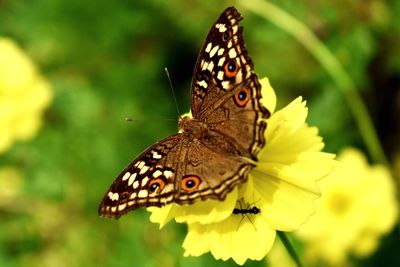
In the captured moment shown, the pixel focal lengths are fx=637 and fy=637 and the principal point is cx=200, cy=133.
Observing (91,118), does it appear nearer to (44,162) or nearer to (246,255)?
(44,162)

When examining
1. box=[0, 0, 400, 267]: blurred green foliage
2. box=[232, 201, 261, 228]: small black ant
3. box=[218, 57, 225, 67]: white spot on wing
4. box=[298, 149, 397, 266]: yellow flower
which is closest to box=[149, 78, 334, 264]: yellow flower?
box=[232, 201, 261, 228]: small black ant

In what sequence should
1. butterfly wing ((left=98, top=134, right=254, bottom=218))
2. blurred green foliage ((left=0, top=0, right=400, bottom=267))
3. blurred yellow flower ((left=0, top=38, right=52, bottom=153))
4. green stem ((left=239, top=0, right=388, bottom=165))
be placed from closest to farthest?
butterfly wing ((left=98, top=134, right=254, bottom=218)) → green stem ((left=239, top=0, right=388, bottom=165)) → blurred green foliage ((left=0, top=0, right=400, bottom=267)) → blurred yellow flower ((left=0, top=38, right=52, bottom=153))

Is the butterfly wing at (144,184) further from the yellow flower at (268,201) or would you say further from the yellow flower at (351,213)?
the yellow flower at (351,213)

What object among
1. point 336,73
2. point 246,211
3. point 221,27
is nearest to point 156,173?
point 246,211

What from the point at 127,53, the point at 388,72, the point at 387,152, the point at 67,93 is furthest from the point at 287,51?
the point at 67,93

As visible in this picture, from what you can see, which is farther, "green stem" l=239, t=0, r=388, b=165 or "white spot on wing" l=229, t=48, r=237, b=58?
"green stem" l=239, t=0, r=388, b=165

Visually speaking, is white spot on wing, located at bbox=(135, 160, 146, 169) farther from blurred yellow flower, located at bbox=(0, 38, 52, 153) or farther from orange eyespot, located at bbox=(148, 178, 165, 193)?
blurred yellow flower, located at bbox=(0, 38, 52, 153)

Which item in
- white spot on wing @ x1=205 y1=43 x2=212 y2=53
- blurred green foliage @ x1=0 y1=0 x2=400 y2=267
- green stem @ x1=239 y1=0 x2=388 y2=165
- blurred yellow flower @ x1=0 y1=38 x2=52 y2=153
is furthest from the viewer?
blurred yellow flower @ x1=0 y1=38 x2=52 y2=153
